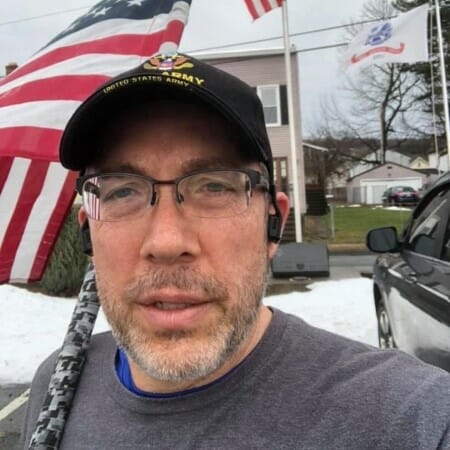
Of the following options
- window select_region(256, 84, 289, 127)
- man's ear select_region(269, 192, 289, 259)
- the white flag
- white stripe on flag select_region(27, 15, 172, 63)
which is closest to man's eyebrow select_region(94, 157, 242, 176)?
man's ear select_region(269, 192, 289, 259)

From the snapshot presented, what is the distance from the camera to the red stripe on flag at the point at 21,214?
7.45 feet

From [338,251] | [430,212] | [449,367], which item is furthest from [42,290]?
[338,251]

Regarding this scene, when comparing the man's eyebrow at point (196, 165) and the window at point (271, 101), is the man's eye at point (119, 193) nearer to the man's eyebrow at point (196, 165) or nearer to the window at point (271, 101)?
the man's eyebrow at point (196, 165)

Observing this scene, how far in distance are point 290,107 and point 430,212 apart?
33.9ft

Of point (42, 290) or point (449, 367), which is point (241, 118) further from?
point (42, 290)

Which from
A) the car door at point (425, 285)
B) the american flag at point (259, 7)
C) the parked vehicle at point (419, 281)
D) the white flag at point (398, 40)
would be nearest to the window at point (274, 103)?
the white flag at point (398, 40)

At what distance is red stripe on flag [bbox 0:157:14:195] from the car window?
92.9 inches

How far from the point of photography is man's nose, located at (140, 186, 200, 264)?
114cm

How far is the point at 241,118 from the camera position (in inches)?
46.9

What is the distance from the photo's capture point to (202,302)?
3.76 feet

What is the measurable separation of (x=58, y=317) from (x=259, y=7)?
20.5 feet

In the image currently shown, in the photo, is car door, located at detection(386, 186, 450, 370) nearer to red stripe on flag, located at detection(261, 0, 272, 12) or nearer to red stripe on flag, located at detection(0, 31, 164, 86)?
red stripe on flag, located at detection(0, 31, 164, 86)

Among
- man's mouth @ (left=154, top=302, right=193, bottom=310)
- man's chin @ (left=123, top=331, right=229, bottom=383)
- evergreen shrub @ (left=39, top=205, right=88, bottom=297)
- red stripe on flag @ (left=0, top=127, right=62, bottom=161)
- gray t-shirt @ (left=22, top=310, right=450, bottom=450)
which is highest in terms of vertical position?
red stripe on flag @ (left=0, top=127, right=62, bottom=161)

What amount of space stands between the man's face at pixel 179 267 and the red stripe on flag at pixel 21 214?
1.10m
